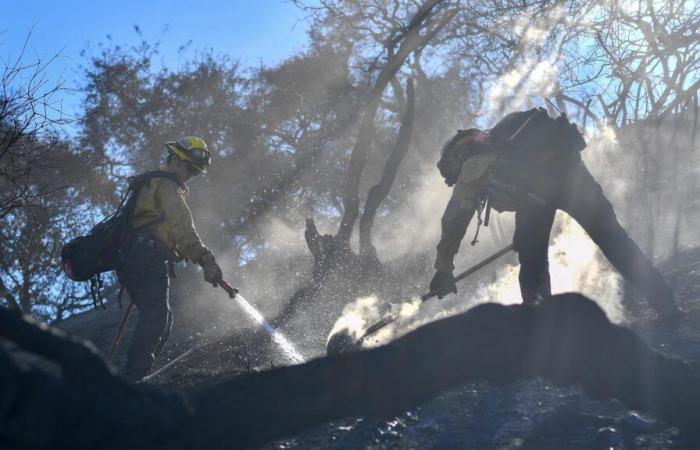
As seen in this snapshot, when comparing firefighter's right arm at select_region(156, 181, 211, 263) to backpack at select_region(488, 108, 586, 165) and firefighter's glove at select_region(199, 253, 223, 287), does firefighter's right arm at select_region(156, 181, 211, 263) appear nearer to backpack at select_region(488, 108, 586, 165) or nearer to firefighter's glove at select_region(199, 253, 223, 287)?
firefighter's glove at select_region(199, 253, 223, 287)

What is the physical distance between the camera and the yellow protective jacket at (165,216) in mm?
5289

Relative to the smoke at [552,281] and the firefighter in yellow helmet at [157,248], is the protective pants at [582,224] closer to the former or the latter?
the smoke at [552,281]

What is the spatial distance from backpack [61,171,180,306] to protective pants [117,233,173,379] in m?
0.09

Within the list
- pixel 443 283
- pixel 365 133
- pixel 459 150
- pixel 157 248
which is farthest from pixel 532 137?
pixel 365 133

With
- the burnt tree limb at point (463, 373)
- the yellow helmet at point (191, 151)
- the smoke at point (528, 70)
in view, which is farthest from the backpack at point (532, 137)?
the smoke at point (528, 70)

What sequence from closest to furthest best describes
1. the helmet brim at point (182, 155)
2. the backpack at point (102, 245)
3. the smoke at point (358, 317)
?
the backpack at point (102, 245), the helmet brim at point (182, 155), the smoke at point (358, 317)

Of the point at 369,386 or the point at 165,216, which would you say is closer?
the point at 369,386

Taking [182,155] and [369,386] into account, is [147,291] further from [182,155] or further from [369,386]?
[369,386]

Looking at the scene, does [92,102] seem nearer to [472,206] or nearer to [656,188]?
[656,188]

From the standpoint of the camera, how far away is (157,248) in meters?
5.22

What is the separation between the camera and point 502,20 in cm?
1142

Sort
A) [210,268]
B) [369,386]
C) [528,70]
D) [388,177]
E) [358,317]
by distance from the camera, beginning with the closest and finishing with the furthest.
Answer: [369,386] → [210,268] → [358,317] → [388,177] → [528,70]

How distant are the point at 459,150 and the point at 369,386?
2.96 m

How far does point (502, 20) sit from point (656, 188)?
13.2 ft
